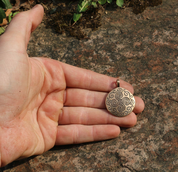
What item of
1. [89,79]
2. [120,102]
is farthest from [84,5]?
[120,102]

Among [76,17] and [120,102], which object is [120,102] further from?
[76,17]

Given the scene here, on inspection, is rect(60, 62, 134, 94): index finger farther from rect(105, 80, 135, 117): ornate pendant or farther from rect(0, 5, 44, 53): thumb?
rect(0, 5, 44, 53): thumb

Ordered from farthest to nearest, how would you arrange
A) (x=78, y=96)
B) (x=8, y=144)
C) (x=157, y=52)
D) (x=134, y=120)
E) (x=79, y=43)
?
(x=79, y=43) < (x=157, y=52) < (x=78, y=96) < (x=134, y=120) < (x=8, y=144)

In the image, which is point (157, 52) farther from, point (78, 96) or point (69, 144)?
point (69, 144)

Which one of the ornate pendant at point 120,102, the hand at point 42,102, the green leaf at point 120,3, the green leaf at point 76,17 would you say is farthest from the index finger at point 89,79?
the green leaf at point 120,3

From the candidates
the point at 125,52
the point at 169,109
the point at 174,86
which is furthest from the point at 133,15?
the point at 169,109

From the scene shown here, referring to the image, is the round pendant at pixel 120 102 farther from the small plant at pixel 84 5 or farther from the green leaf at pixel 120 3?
the green leaf at pixel 120 3

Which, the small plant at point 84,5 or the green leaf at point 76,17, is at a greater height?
the small plant at point 84,5
